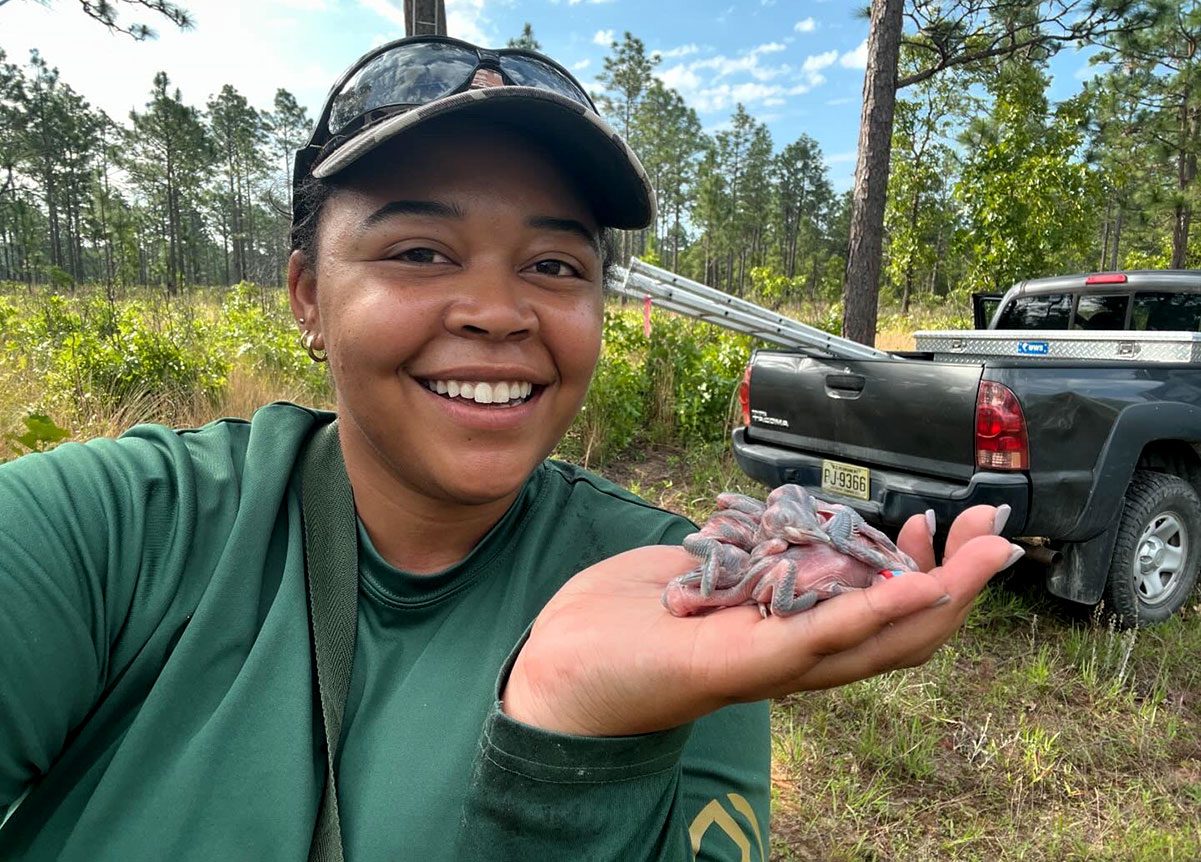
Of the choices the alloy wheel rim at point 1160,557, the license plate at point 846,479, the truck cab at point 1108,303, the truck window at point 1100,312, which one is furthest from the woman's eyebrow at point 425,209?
the truck window at point 1100,312

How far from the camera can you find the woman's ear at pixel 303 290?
1.54 metres

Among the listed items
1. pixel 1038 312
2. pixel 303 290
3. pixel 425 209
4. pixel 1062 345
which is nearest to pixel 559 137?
pixel 425 209

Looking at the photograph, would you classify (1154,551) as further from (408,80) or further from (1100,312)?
(408,80)

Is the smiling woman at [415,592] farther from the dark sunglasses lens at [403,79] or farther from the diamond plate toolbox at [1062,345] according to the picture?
the diamond plate toolbox at [1062,345]

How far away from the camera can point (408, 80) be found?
4.44 feet

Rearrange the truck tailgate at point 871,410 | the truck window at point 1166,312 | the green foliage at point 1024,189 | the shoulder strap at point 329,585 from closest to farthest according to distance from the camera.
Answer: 1. the shoulder strap at point 329,585
2. the truck tailgate at point 871,410
3. the truck window at point 1166,312
4. the green foliage at point 1024,189

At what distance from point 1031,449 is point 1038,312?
4052 millimetres

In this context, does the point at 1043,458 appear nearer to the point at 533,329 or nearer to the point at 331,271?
the point at 533,329

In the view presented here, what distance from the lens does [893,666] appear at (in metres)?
0.97

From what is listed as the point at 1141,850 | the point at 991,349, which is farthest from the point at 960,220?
the point at 1141,850

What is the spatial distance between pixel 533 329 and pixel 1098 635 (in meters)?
4.10

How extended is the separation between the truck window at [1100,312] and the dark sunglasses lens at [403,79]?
655 cm

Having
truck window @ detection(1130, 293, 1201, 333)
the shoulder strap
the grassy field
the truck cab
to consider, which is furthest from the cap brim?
the truck cab

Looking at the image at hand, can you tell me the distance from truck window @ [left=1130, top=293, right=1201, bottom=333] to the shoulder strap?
21.0 ft
